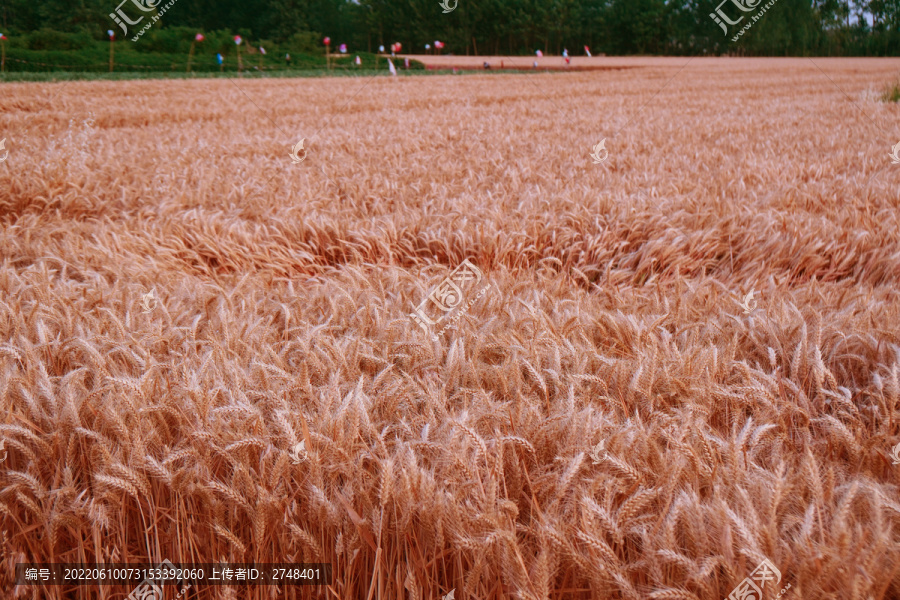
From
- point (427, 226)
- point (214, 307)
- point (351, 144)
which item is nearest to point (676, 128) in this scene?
point (351, 144)

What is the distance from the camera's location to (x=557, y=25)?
175 feet

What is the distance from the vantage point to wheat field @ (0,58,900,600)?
3.17 feet

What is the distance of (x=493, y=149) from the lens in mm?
6066

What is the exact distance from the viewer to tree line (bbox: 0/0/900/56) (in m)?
51.1

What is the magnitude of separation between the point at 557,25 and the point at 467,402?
59360 mm

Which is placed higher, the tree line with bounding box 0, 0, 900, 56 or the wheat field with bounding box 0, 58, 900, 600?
the tree line with bounding box 0, 0, 900, 56

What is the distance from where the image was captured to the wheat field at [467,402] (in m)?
0.97

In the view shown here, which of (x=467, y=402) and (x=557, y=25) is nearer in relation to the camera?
(x=467, y=402)

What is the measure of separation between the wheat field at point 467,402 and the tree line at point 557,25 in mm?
51958

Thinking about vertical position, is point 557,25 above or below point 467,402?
above

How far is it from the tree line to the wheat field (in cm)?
5196

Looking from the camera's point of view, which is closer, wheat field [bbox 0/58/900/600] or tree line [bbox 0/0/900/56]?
wheat field [bbox 0/58/900/600]

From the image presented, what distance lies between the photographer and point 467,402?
4.57 ft

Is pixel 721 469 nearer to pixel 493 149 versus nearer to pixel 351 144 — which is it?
pixel 493 149
